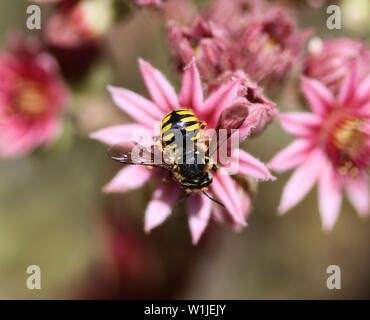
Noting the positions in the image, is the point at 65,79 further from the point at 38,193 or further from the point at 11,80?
the point at 38,193

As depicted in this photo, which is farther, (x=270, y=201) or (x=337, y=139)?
(x=270, y=201)

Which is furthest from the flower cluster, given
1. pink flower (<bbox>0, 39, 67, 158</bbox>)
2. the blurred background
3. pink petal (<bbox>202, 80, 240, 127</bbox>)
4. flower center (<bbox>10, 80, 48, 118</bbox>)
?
the blurred background

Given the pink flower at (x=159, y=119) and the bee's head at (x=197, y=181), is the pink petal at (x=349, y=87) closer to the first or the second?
the pink flower at (x=159, y=119)

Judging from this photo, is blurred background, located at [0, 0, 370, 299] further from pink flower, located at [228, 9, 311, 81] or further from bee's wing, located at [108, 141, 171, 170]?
bee's wing, located at [108, 141, 171, 170]

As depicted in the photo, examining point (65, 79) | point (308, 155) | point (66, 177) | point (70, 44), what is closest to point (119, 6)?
point (70, 44)

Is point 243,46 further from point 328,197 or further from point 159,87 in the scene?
point 328,197
